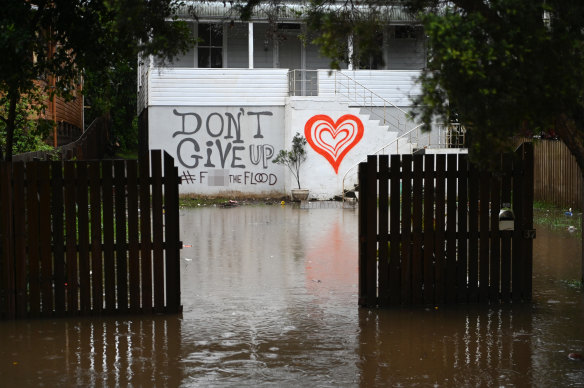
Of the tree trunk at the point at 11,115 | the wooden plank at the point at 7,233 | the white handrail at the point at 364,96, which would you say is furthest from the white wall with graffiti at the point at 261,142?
the wooden plank at the point at 7,233

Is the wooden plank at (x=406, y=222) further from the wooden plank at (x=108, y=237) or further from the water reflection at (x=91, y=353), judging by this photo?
the wooden plank at (x=108, y=237)

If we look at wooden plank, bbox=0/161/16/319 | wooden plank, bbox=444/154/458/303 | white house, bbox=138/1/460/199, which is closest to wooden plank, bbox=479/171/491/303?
wooden plank, bbox=444/154/458/303

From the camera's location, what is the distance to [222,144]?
27406 millimetres

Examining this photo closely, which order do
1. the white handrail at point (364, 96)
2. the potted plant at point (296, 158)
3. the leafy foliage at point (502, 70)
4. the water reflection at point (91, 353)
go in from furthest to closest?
the white handrail at point (364, 96)
the potted plant at point (296, 158)
the water reflection at point (91, 353)
the leafy foliage at point (502, 70)

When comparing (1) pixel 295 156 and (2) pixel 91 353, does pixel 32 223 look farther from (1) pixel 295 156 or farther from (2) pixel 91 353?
(1) pixel 295 156

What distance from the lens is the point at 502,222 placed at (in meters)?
9.33

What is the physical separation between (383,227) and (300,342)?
1.91 metres

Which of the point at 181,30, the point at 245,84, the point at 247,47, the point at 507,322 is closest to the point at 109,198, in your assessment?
the point at 181,30

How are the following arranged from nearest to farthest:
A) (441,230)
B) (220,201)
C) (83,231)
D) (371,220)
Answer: (83,231), (371,220), (441,230), (220,201)

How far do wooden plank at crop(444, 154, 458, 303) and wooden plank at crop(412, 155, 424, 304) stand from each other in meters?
0.29

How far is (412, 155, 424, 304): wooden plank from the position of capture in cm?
909

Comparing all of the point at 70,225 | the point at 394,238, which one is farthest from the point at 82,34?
the point at 394,238

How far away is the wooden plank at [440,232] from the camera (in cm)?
912

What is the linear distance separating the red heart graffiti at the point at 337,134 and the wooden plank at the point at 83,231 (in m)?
18.6
